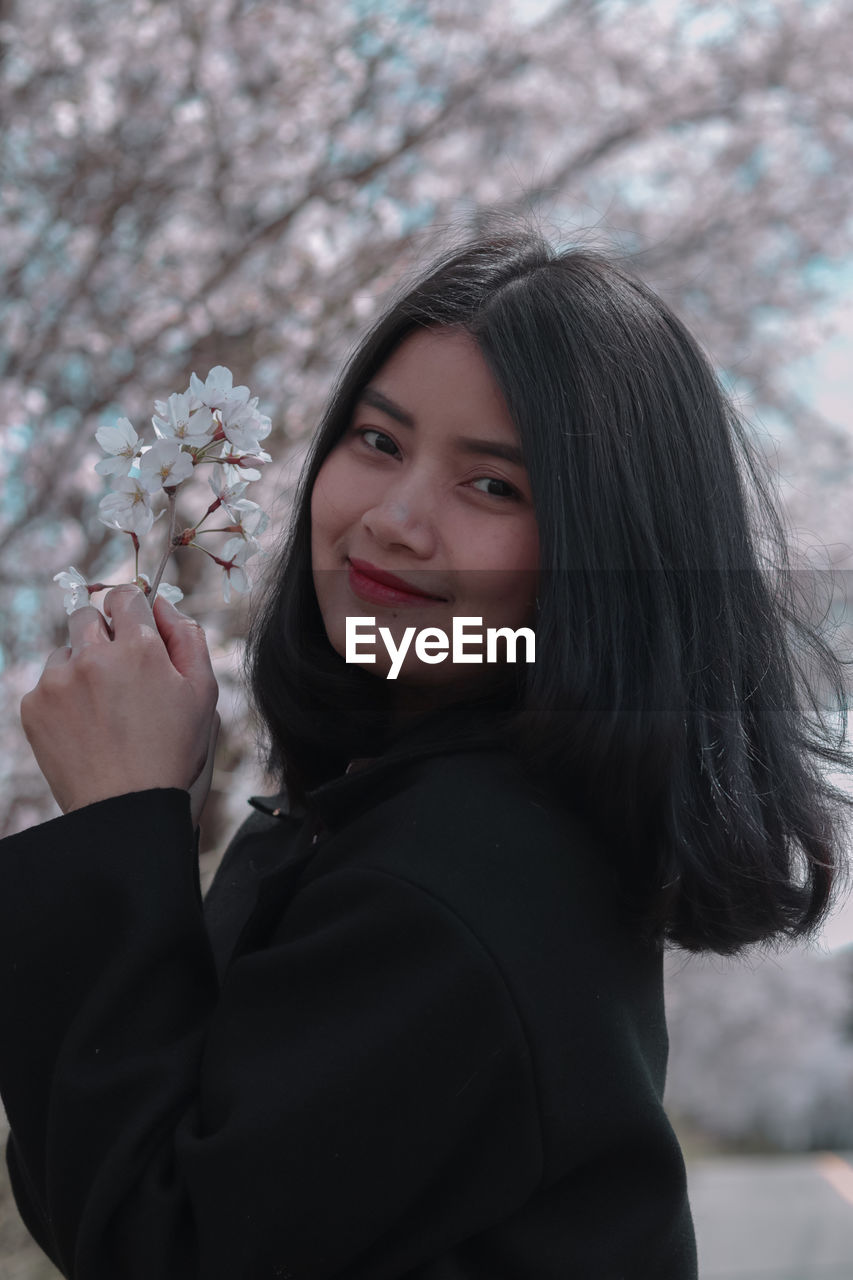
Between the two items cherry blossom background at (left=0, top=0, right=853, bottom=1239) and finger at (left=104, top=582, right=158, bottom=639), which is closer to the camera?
finger at (left=104, top=582, right=158, bottom=639)

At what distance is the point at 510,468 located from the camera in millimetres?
860

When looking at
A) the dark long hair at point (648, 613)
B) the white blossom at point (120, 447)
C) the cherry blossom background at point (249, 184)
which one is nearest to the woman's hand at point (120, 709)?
the white blossom at point (120, 447)

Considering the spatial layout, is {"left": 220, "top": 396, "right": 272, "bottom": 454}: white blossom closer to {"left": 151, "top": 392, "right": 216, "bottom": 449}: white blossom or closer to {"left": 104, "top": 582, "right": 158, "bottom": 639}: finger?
{"left": 151, "top": 392, "right": 216, "bottom": 449}: white blossom

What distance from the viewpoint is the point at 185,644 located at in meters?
0.91

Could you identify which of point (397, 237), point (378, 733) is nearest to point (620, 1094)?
point (378, 733)

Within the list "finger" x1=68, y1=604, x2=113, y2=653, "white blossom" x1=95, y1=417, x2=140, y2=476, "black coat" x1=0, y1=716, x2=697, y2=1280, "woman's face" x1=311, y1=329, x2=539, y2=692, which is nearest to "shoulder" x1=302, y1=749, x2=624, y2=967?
"black coat" x1=0, y1=716, x2=697, y2=1280

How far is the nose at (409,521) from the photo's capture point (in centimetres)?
86

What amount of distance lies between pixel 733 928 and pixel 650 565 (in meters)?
0.27

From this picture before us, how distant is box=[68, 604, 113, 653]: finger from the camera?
878mm

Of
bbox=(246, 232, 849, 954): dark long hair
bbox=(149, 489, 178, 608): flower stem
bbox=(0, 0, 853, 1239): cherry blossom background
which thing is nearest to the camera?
bbox=(246, 232, 849, 954): dark long hair

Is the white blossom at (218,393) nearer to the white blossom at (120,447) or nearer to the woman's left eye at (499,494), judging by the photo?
the white blossom at (120,447)

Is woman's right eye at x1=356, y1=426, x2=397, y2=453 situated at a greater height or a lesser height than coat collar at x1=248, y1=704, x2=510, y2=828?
greater

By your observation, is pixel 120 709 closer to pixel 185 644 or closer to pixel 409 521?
pixel 185 644

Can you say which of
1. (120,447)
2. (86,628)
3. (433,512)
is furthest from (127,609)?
(433,512)
